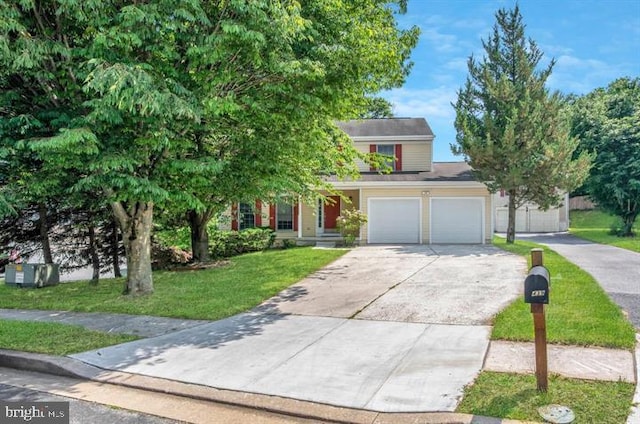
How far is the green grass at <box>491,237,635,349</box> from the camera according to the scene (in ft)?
17.8

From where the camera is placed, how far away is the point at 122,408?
13.4 ft

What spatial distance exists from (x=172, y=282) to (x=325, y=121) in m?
5.46

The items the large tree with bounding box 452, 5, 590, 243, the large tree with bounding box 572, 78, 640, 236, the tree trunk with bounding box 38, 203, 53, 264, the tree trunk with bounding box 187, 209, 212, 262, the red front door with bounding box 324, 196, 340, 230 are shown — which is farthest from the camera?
the large tree with bounding box 572, 78, 640, 236

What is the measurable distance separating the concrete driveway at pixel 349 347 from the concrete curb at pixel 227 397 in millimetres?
111

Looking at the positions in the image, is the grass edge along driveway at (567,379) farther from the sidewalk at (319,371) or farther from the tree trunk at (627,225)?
the tree trunk at (627,225)

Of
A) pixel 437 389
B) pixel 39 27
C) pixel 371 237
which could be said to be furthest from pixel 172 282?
pixel 371 237

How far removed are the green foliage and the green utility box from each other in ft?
34.1

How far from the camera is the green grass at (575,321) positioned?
5.42 metres

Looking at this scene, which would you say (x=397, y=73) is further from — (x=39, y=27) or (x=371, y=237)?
(x=371, y=237)

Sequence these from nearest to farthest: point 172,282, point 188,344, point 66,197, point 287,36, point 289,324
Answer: point 188,344 → point 289,324 → point 287,36 → point 66,197 → point 172,282

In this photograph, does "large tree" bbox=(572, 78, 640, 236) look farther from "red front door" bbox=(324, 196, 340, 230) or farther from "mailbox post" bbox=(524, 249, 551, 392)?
"mailbox post" bbox=(524, 249, 551, 392)

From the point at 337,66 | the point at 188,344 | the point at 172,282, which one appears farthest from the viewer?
the point at 172,282

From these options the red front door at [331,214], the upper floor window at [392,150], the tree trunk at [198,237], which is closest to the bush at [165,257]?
the tree trunk at [198,237]

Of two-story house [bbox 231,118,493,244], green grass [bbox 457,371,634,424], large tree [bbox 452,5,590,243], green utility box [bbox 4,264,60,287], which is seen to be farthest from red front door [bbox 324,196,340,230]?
green grass [bbox 457,371,634,424]
